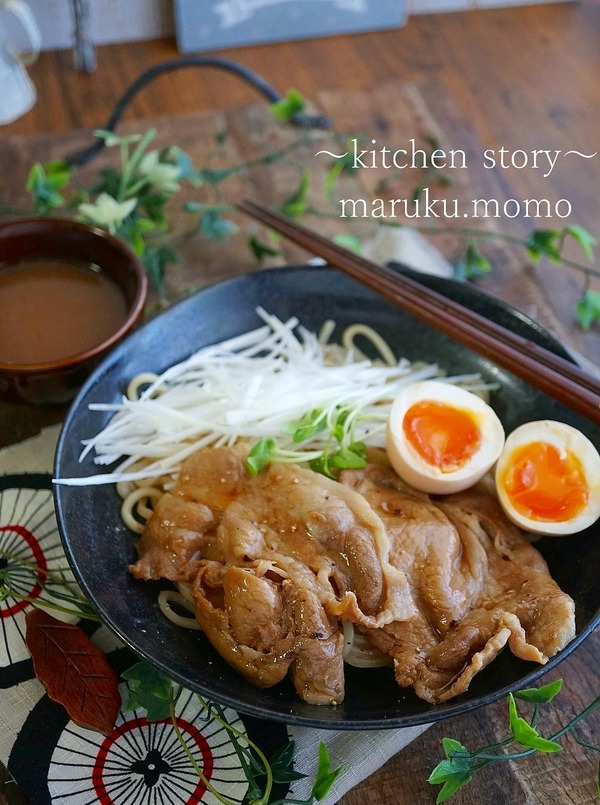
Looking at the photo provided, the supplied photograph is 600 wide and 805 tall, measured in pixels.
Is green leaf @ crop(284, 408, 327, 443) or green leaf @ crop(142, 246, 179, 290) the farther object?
green leaf @ crop(142, 246, 179, 290)

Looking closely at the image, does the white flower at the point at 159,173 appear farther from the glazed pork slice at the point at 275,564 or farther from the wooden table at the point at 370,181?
the glazed pork slice at the point at 275,564

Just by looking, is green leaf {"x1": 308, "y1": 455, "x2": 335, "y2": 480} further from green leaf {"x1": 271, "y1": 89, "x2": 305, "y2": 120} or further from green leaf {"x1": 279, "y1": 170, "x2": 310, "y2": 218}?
green leaf {"x1": 271, "y1": 89, "x2": 305, "y2": 120}

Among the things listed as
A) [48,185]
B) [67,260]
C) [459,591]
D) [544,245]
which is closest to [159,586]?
[459,591]

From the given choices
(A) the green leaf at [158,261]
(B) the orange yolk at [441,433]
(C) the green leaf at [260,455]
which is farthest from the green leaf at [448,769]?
(A) the green leaf at [158,261]

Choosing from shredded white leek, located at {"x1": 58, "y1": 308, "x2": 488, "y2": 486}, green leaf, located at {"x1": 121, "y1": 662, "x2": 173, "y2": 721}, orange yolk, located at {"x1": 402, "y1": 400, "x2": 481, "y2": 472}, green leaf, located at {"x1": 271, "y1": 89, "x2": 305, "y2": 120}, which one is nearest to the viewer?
green leaf, located at {"x1": 121, "y1": 662, "x2": 173, "y2": 721}

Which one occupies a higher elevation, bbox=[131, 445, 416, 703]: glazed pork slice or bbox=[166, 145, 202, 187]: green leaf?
bbox=[166, 145, 202, 187]: green leaf

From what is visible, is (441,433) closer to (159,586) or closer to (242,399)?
(242,399)

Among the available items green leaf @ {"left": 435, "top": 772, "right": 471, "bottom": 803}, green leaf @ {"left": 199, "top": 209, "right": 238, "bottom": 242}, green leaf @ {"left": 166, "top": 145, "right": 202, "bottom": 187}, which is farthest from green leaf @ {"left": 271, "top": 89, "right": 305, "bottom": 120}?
green leaf @ {"left": 435, "top": 772, "right": 471, "bottom": 803}
